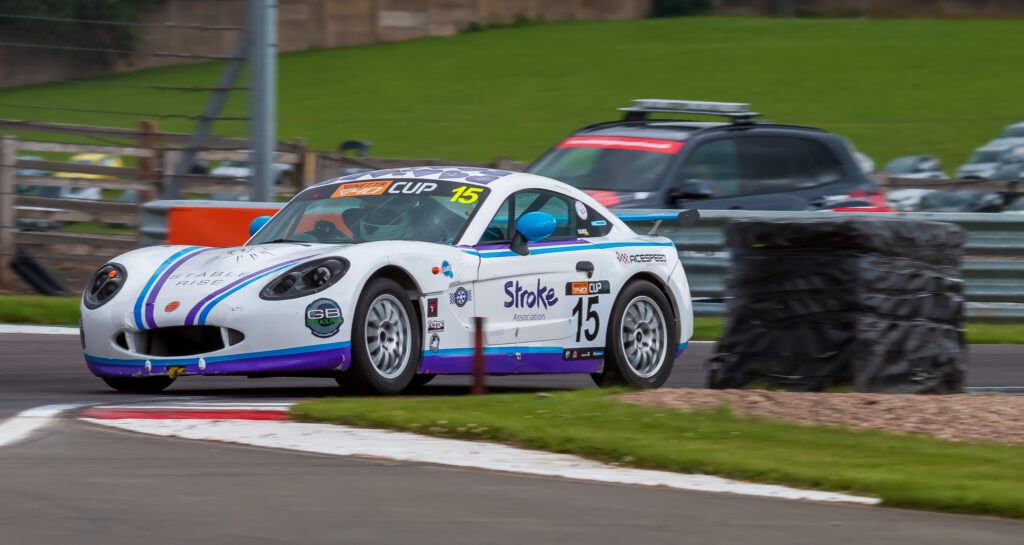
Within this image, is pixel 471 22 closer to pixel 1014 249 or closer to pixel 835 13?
pixel 835 13

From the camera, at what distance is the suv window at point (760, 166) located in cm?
1413

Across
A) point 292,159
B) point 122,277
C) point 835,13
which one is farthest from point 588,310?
point 835,13

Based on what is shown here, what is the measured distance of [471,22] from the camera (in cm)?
6588

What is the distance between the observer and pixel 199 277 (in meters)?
8.59

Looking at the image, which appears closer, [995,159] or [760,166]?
[760,166]

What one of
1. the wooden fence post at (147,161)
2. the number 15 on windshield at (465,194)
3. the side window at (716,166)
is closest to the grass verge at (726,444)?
the number 15 on windshield at (465,194)

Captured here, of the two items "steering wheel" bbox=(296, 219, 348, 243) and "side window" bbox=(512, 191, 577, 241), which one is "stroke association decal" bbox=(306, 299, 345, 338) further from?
"side window" bbox=(512, 191, 577, 241)

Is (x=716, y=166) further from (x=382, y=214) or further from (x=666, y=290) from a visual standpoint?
(x=382, y=214)

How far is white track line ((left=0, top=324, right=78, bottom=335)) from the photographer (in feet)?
40.3

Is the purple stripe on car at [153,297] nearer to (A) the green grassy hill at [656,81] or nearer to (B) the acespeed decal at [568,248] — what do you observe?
(B) the acespeed decal at [568,248]

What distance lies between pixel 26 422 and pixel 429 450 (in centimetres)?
182

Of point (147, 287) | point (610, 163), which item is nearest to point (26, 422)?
point (147, 287)

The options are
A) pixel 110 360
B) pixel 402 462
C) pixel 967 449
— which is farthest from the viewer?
pixel 110 360

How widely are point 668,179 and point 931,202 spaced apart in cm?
1409
